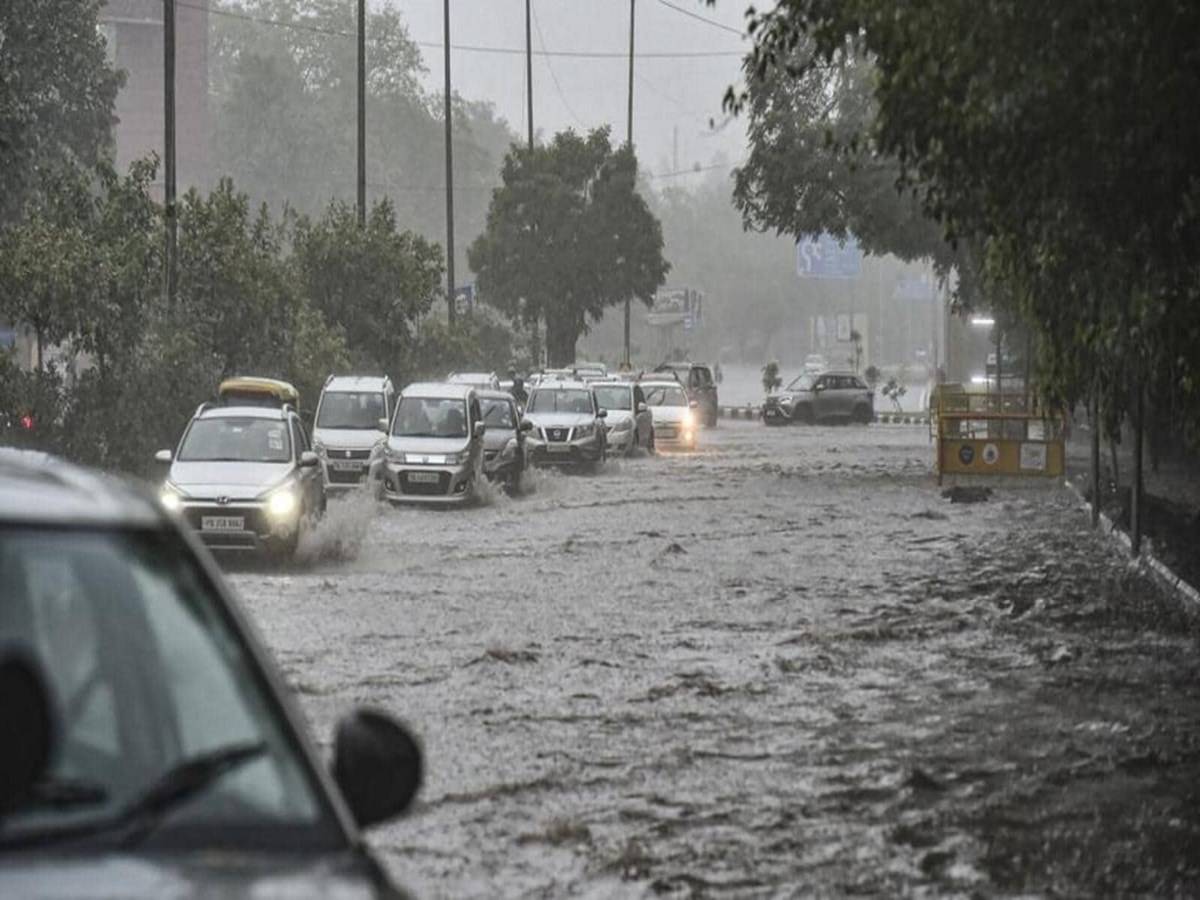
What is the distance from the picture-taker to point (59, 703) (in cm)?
401

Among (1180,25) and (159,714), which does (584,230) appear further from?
(159,714)

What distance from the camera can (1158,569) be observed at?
2353cm

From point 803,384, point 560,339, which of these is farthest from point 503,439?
point 560,339

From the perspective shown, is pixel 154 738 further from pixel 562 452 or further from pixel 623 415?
pixel 623 415

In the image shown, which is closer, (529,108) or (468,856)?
(468,856)

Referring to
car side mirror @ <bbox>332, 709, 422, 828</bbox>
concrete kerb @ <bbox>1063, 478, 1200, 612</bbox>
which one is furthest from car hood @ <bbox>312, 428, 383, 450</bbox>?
car side mirror @ <bbox>332, 709, 422, 828</bbox>

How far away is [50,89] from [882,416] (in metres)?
29.5

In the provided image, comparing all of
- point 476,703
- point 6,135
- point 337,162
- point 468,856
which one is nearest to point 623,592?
point 476,703

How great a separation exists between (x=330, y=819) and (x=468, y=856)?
6.42 m

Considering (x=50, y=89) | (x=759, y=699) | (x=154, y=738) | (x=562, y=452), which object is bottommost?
(x=759, y=699)

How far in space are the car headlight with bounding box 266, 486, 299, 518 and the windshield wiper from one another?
20.8 m

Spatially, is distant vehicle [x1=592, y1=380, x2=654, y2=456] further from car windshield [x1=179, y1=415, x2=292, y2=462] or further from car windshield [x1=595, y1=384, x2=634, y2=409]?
car windshield [x1=179, y1=415, x2=292, y2=462]

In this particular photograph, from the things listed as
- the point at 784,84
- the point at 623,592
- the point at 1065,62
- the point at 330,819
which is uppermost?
the point at 784,84

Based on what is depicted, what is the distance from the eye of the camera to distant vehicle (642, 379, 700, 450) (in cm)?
5684
